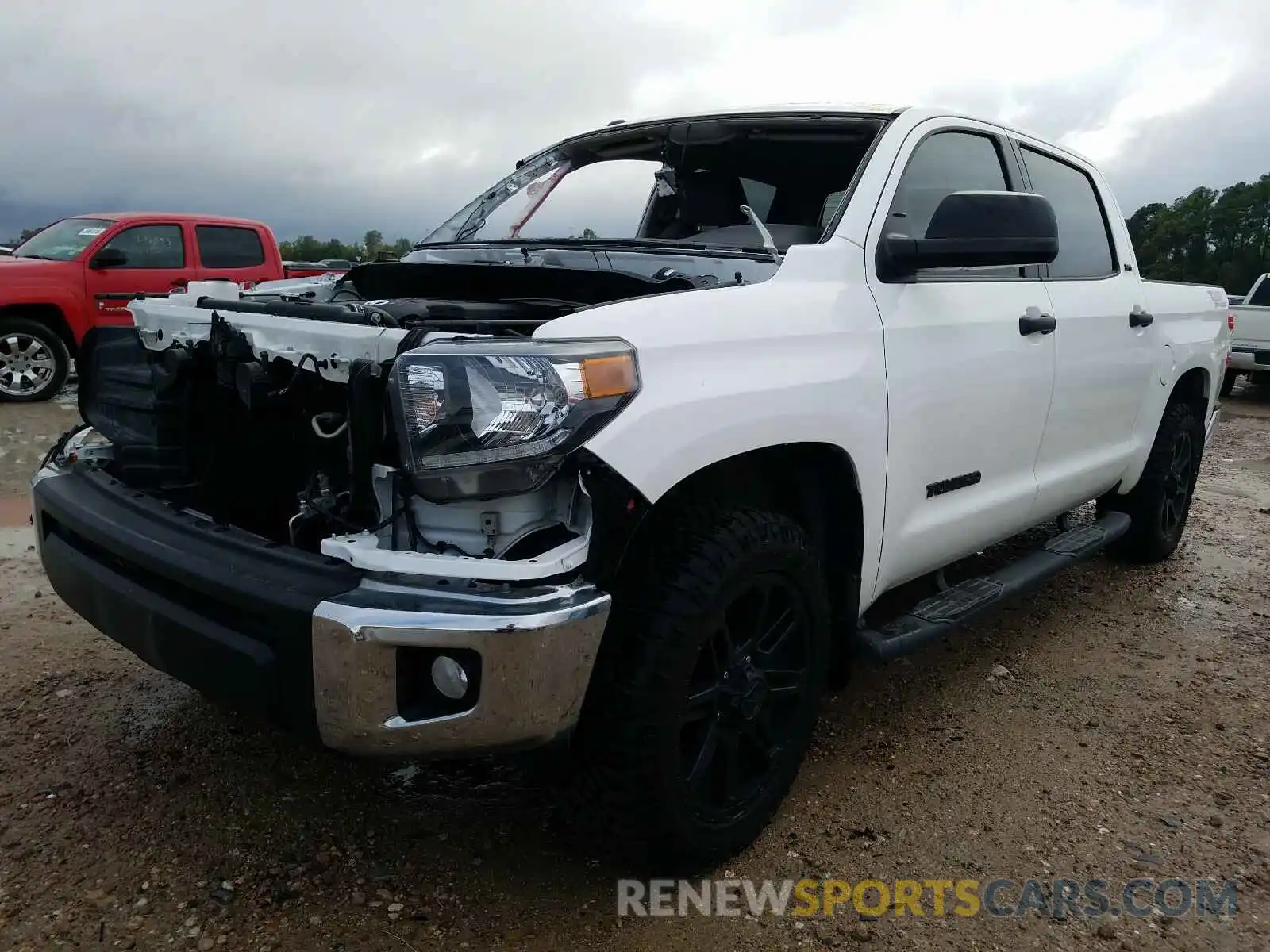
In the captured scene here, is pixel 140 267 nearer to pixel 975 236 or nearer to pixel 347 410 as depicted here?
pixel 347 410

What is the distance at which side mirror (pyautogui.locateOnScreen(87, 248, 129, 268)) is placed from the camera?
898cm

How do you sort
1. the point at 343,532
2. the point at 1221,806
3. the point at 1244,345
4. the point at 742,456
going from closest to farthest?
1. the point at 343,532
2. the point at 742,456
3. the point at 1221,806
4. the point at 1244,345

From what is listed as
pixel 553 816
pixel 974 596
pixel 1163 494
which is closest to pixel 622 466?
pixel 553 816

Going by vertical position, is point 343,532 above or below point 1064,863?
above

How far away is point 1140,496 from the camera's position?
441 cm

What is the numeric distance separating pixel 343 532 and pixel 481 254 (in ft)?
4.99

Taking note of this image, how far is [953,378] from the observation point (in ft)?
8.82

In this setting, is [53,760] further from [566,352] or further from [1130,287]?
[1130,287]

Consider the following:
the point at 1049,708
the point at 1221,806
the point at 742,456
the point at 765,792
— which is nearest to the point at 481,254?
the point at 742,456

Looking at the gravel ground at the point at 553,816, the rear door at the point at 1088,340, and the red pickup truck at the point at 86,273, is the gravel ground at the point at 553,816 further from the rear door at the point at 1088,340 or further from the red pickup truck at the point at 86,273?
the red pickup truck at the point at 86,273

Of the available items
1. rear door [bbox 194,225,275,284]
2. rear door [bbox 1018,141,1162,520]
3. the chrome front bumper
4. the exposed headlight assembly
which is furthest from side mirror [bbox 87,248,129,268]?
the chrome front bumper

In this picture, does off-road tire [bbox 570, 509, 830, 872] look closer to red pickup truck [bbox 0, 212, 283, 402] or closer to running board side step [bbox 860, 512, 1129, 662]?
running board side step [bbox 860, 512, 1129, 662]

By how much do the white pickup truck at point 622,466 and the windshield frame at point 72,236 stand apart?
23.4 ft

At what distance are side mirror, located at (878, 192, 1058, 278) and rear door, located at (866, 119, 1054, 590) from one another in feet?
0.21
